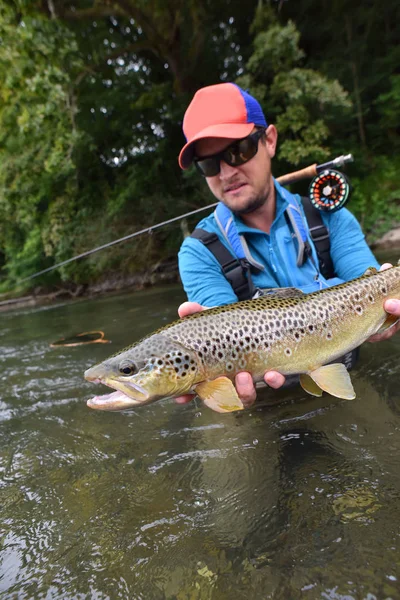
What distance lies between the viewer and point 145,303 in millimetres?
11305

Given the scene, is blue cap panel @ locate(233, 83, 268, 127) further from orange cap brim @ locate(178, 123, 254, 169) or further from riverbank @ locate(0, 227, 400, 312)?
riverbank @ locate(0, 227, 400, 312)

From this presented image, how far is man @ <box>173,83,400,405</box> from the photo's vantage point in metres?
2.86

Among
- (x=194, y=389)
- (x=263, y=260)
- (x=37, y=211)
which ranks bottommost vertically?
(x=194, y=389)

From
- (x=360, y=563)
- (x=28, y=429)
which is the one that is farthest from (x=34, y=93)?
(x=360, y=563)

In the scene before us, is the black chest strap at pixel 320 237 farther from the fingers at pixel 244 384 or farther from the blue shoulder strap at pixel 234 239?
the fingers at pixel 244 384

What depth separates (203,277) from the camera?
120 inches

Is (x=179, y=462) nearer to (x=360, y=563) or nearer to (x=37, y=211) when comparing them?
(x=360, y=563)

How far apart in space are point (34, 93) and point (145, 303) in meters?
6.53

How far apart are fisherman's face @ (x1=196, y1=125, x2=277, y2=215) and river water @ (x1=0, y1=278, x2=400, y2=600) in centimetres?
194

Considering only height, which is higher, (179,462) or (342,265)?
(342,265)

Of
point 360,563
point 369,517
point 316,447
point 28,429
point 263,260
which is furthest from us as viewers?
point 28,429

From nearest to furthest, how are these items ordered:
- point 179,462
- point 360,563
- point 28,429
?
point 360,563, point 179,462, point 28,429

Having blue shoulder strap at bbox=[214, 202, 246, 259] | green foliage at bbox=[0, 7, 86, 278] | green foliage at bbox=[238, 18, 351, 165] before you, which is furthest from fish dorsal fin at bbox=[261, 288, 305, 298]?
green foliage at bbox=[238, 18, 351, 165]

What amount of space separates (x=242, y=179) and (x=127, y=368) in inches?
72.2
